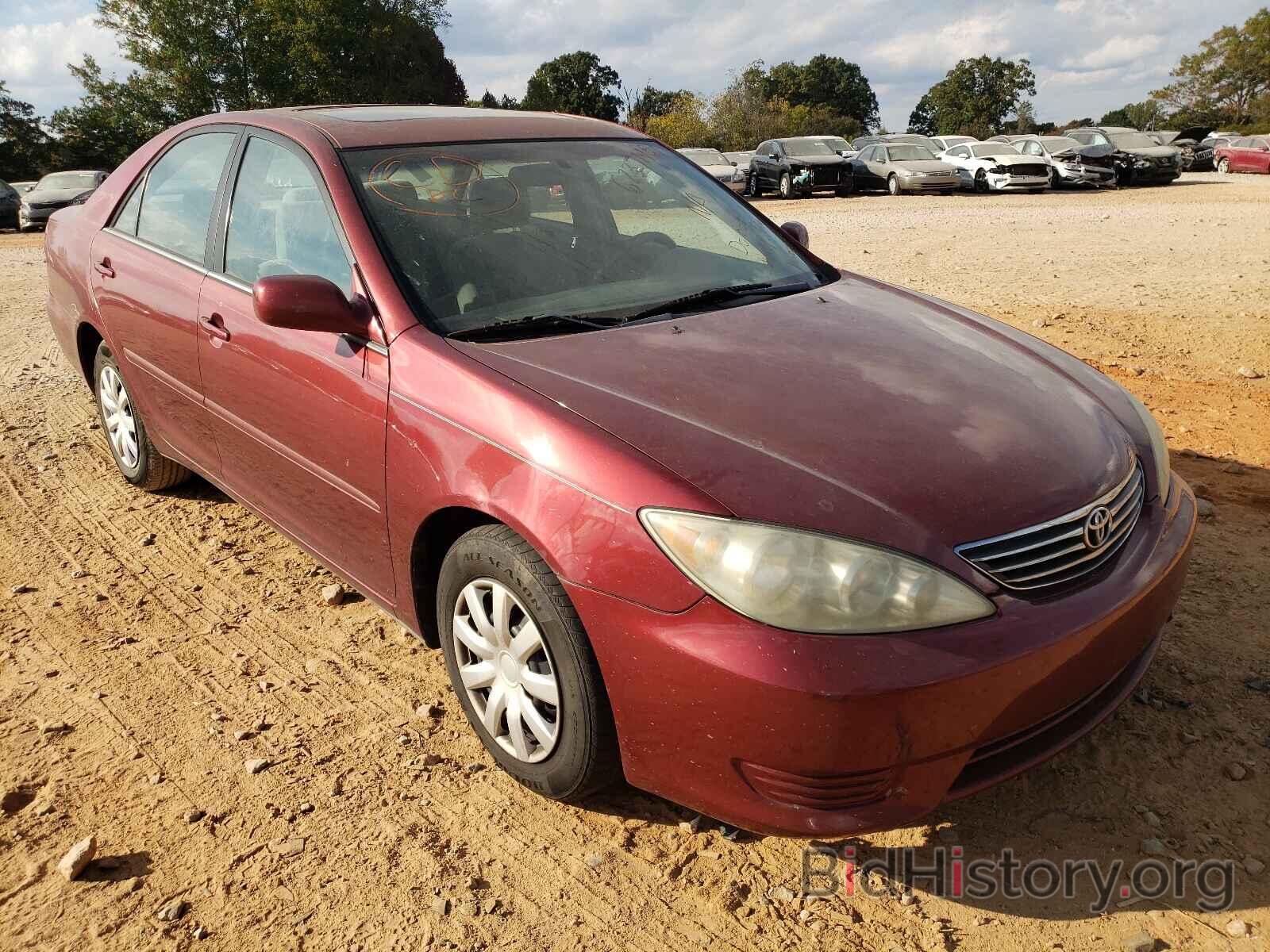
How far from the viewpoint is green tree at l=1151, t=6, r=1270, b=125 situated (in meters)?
59.1

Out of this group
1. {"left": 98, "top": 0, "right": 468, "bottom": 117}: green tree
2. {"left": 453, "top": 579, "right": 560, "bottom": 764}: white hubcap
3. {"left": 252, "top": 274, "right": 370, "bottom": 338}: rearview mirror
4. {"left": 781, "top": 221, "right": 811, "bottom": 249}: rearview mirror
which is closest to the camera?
{"left": 453, "top": 579, "right": 560, "bottom": 764}: white hubcap

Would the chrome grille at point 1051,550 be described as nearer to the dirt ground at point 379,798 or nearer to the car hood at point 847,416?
the car hood at point 847,416

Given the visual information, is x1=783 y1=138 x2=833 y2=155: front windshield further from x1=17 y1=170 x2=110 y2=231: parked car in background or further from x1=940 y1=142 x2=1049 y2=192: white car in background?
x1=17 y1=170 x2=110 y2=231: parked car in background

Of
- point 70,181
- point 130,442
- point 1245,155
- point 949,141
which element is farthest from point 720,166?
point 130,442

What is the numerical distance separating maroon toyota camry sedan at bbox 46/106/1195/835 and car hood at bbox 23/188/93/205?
2074 cm

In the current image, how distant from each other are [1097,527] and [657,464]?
1.04 m

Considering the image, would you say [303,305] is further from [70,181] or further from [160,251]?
[70,181]

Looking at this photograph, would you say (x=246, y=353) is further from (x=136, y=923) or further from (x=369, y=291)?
(x=136, y=923)

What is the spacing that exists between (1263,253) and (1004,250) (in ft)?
8.73

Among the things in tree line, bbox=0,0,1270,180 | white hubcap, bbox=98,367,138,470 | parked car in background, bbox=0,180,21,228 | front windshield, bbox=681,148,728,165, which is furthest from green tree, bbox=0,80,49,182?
white hubcap, bbox=98,367,138,470

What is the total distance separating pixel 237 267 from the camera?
3.44m

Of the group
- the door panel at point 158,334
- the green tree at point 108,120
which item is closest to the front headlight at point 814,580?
the door panel at point 158,334

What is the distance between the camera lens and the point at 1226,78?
61469mm

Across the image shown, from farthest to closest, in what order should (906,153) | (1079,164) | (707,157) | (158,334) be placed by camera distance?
(707,157)
(906,153)
(1079,164)
(158,334)
